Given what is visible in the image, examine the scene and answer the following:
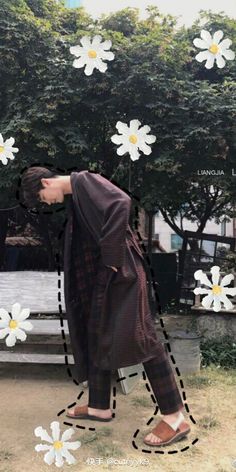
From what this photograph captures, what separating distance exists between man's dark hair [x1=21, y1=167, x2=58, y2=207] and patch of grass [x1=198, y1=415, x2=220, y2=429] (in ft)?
5.56

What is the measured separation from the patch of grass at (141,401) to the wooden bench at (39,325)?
131 mm

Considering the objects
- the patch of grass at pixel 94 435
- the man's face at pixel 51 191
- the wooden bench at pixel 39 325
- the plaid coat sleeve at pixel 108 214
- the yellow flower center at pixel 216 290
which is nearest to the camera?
the plaid coat sleeve at pixel 108 214

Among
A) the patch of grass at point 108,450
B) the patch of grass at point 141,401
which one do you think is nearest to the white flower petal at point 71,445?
the patch of grass at point 108,450

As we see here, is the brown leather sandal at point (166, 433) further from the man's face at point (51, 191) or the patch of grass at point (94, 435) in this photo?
the man's face at point (51, 191)

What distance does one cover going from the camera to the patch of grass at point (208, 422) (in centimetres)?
283

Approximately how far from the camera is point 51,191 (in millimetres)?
2008

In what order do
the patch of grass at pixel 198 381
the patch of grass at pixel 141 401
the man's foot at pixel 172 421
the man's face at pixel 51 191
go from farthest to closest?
the patch of grass at pixel 198 381
the patch of grass at pixel 141 401
the man's foot at pixel 172 421
the man's face at pixel 51 191

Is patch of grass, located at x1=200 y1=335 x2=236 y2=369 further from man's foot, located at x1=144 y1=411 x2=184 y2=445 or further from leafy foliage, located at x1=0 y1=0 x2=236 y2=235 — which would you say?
man's foot, located at x1=144 y1=411 x2=184 y2=445

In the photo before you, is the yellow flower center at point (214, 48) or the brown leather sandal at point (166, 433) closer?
Result: the yellow flower center at point (214, 48)

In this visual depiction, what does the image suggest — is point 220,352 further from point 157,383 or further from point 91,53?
point 91,53

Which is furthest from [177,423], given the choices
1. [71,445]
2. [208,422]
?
[71,445]

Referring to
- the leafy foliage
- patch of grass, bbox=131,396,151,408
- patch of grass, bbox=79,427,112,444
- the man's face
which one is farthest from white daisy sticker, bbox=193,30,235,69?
patch of grass, bbox=131,396,151,408

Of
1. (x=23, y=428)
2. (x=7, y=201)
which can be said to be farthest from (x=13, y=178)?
(x=23, y=428)

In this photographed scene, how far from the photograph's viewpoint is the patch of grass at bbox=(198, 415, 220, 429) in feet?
9.28
